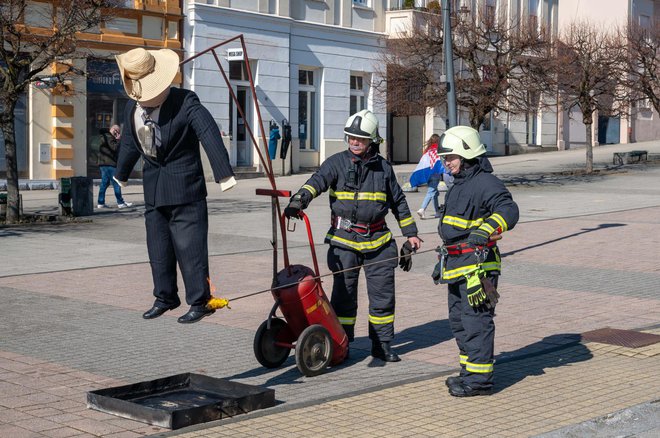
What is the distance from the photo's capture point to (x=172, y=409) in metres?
6.29

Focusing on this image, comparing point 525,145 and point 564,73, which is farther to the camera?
point 525,145

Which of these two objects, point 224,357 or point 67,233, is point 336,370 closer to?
point 224,357

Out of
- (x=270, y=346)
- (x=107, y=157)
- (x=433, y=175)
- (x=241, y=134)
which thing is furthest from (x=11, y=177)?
(x=241, y=134)

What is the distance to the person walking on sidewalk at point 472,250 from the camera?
22.9ft

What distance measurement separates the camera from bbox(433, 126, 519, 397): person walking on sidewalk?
22.9ft

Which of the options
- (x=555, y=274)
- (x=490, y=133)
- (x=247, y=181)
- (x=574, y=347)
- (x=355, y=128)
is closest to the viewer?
(x=355, y=128)

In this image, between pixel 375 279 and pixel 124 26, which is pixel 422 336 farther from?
pixel 124 26

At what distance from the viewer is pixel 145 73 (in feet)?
21.6

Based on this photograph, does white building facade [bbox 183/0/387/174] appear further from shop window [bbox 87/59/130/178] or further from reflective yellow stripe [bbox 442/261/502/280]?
reflective yellow stripe [bbox 442/261/502/280]

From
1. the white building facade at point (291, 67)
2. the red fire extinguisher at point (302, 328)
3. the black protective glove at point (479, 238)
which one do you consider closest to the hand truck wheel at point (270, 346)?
the red fire extinguisher at point (302, 328)

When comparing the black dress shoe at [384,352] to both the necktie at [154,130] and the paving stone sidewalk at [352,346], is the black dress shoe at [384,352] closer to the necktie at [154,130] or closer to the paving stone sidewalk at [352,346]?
the paving stone sidewalk at [352,346]

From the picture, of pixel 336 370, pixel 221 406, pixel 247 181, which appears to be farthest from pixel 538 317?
pixel 247 181

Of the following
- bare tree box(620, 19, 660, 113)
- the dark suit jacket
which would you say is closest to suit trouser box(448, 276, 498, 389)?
the dark suit jacket

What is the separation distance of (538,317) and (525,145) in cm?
3308
